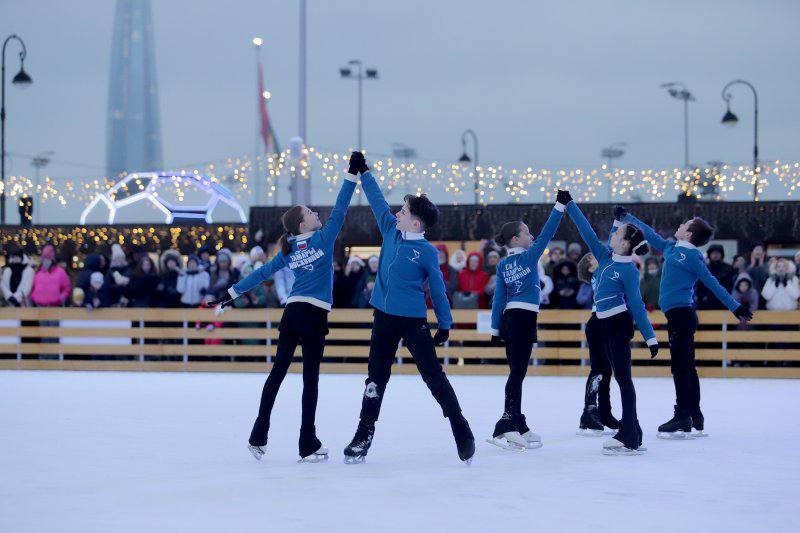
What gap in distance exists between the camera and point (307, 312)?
7.33 m

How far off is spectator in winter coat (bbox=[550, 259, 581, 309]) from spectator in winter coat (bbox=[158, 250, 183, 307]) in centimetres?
544

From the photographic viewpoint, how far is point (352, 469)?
7.00 meters

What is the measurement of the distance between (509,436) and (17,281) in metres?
11.5

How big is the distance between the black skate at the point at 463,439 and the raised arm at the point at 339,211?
141 centimetres

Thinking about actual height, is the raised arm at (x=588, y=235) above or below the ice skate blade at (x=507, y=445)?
above

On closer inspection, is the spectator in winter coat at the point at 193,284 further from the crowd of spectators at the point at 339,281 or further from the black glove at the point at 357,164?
the black glove at the point at 357,164

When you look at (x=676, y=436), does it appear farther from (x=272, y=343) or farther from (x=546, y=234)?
(x=272, y=343)

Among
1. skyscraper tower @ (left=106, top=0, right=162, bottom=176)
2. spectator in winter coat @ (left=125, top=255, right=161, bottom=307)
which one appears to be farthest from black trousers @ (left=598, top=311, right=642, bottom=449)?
skyscraper tower @ (left=106, top=0, right=162, bottom=176)

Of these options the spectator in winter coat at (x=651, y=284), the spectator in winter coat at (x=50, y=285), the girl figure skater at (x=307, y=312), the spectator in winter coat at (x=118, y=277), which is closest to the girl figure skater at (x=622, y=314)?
the girl figure skater at (x=307, y=312)

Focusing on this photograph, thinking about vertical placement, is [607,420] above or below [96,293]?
below

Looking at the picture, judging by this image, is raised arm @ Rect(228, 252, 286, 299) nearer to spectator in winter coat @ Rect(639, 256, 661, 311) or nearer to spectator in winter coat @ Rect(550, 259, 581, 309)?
spectator in winter coat @ Rect(639, 256, 661, 311)

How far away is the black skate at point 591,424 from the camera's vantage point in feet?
29.1

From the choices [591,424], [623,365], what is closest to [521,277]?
[623,365]

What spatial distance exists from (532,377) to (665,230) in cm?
539
